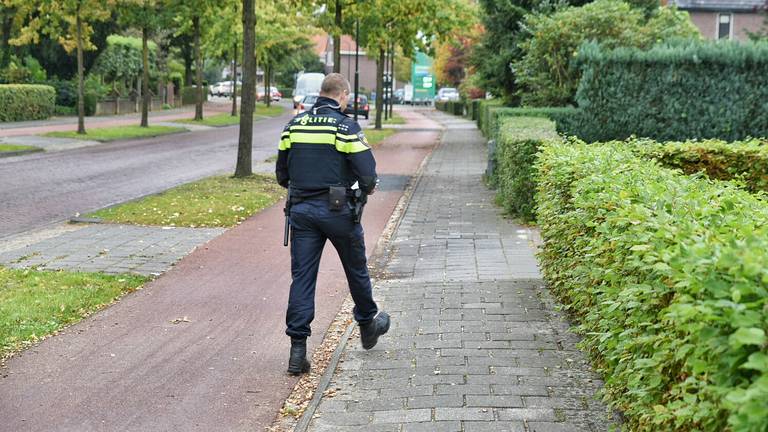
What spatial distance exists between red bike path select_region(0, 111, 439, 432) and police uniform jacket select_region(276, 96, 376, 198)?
1.24m

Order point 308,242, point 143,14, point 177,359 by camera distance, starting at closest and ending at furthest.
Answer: point 308,242 < point 177,359 < point 143,14

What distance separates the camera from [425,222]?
44.7ft

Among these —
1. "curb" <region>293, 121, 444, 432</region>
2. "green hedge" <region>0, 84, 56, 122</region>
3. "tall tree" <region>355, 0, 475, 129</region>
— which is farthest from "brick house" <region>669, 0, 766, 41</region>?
"curb" <region>293, 121, 444, 432</region>

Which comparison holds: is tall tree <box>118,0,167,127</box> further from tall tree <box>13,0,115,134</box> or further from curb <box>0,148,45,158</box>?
curb <box>0,148,45,158</box>

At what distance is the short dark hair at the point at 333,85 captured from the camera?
21.1 ft

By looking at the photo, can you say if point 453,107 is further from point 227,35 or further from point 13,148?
point 13,148

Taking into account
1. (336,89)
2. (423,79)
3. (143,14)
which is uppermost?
(423,79)

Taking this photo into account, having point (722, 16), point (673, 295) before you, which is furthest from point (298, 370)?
point (722, 16)

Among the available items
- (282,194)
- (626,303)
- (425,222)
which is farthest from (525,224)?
(626,303)

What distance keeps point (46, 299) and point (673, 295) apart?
5733 millimetres

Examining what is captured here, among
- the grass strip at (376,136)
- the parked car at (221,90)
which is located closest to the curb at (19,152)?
the grass strip at (376,136)

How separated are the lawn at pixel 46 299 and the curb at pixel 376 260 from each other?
2130 mm

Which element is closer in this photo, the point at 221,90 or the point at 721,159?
the point at 721,159

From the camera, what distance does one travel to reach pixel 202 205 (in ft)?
47.6
